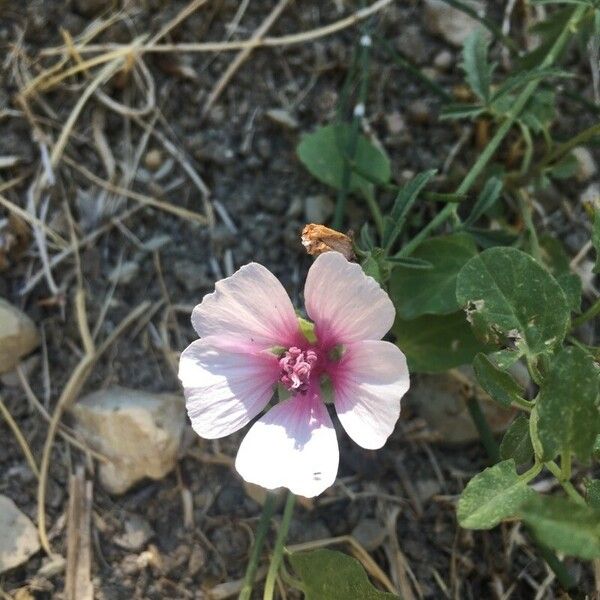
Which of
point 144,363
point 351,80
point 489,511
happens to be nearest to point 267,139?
point 351,80

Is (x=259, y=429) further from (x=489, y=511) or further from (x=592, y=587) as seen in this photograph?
(x=592, y=587)

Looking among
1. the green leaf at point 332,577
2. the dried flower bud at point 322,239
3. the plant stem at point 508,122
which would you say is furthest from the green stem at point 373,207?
the green leaf at point 332,577

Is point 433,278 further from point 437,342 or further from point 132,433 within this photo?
point 132,433

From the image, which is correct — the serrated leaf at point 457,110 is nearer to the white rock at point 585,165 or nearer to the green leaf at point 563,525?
the white rock at point 585,165

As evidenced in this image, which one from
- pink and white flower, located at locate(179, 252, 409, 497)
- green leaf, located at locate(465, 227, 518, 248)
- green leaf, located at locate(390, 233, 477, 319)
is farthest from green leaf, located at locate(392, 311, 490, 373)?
pink and white flower, located at locate(179, 252, 409, 497)

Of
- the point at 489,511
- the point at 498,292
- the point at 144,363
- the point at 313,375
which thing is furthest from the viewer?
the point at 144,363
